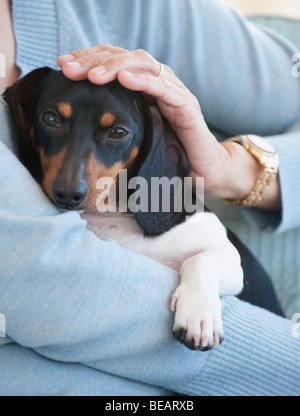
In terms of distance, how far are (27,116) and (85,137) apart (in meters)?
0.18

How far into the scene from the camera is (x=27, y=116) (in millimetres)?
1076

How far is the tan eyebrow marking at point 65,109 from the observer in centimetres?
99

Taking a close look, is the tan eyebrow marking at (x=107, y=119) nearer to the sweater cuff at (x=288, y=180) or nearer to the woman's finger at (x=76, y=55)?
the woman's finger at (x=76, y=55)

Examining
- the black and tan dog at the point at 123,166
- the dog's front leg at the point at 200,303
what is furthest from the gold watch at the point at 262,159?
the dog's front leg at the point at 200,303

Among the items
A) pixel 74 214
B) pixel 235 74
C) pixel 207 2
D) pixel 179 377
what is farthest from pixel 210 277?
pixel 207 2

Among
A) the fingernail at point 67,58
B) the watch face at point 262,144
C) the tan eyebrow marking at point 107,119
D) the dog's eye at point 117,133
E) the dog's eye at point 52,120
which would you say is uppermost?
the fingernail at point 67,58

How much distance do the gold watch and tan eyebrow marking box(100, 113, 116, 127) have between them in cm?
52

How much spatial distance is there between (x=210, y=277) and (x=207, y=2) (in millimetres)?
990

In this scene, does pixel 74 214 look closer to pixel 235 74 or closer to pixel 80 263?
pixel 80 263

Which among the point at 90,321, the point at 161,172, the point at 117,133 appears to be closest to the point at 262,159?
the point at 161,172

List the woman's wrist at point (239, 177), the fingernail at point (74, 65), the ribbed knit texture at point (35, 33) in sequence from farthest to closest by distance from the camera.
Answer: the woman's wrist at point (239, 177) < the ribbed knit texture at point (35, 33) < the fingernail at point (74, 65)

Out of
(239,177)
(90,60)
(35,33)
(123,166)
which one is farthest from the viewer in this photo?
(239,177)

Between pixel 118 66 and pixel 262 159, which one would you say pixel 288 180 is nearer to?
pixel 262 159

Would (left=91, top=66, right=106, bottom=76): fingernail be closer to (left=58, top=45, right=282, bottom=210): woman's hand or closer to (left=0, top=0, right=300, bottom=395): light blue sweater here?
(left=58, top=45, right=282, bottom=210): woman's hand
